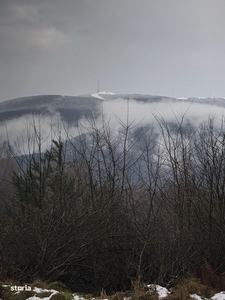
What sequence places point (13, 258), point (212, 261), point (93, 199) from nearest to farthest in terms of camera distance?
point (13, 258), point (212, 261), point (93, 199)

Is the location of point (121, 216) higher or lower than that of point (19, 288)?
higher

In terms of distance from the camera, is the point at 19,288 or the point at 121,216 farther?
the point at 121,216

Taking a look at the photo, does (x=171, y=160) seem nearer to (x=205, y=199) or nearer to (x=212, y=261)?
(x=205, y=199)

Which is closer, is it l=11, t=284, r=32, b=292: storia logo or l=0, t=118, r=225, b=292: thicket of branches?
l=11, t=284, r=32, b=292: storia logo

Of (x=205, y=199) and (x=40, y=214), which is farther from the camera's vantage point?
(x=205, y=199)

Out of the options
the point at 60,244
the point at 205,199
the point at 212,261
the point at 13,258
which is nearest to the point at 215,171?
the point at 205,199

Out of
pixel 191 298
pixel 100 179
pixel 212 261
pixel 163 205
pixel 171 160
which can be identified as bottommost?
pixel 212 261

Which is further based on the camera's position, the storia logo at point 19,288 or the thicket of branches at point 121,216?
the thicket of branches at point 121,216

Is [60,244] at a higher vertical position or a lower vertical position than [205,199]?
lower
